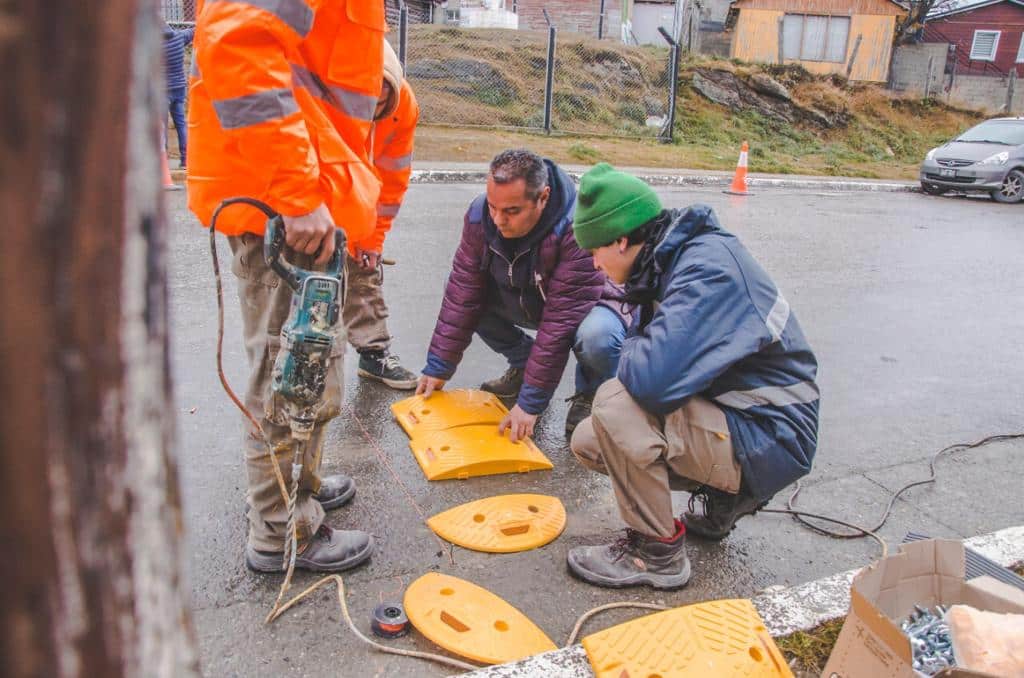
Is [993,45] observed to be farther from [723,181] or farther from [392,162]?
[392,162]

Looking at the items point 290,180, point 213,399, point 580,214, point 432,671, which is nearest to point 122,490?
point 290,180

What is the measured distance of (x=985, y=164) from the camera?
48.7 ft

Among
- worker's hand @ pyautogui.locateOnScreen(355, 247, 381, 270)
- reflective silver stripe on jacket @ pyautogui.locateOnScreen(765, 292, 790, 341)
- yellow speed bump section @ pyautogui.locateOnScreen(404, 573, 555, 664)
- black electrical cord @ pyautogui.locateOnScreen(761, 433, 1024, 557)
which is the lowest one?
black electrical cord @ pyautogui.locateOnScreen(761, 433, 1024, 557)

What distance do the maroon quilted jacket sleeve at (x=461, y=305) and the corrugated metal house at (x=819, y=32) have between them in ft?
109

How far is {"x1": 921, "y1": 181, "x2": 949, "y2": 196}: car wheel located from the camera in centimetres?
1588

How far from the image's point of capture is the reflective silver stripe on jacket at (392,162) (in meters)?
3.49

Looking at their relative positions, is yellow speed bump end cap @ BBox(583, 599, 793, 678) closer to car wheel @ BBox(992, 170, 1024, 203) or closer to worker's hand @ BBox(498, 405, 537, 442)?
worker's hand @ BBox(498, 405, 537, 442)

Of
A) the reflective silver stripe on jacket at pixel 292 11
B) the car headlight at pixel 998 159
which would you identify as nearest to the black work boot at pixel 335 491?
the reflective silver stripe on jacket at pixel 292 11

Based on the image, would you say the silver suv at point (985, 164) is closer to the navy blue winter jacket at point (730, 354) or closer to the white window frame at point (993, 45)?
the navy blue winter jacket at point (730, 354)

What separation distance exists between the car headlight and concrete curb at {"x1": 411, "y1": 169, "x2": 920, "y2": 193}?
1678mm

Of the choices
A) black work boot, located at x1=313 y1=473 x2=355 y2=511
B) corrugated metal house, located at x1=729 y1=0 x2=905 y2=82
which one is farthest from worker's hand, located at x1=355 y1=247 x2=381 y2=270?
corrugated metal house, located at x1=729 y1=0 x2=905 y2=82

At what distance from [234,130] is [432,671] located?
5.21 ft

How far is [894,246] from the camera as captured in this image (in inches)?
366

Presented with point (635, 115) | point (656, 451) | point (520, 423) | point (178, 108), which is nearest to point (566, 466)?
point (520, 423)
